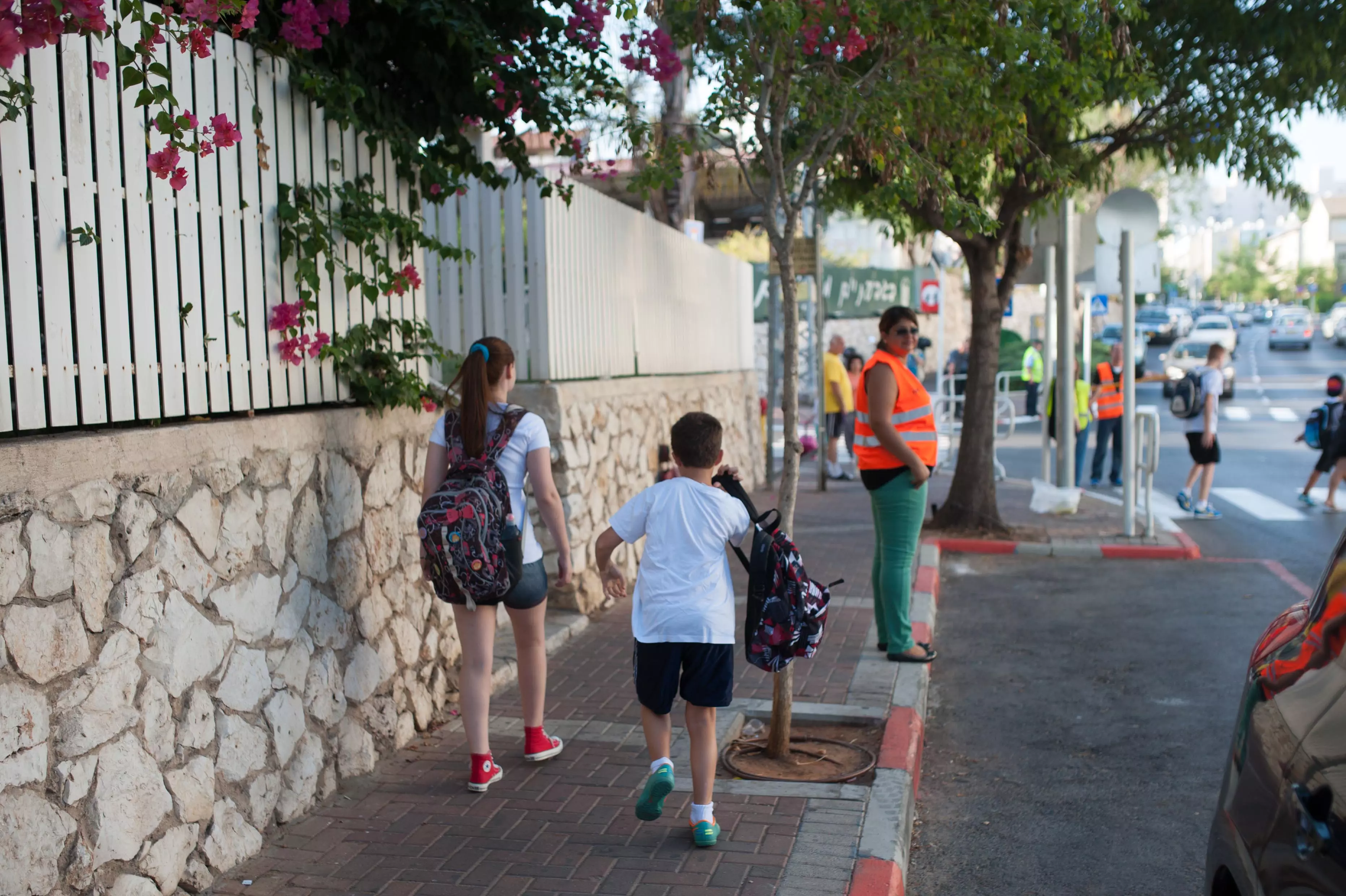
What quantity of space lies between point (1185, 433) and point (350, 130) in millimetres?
10428

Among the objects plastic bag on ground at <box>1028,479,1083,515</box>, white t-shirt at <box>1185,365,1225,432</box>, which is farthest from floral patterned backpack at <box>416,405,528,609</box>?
white t-shirt at <box>1185,365,1225,432</box>

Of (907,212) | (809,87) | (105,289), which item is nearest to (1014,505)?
(907,212)

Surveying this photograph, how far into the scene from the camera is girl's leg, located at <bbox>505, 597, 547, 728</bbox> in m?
4.98

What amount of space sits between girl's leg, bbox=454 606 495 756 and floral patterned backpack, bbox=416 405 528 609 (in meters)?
0.07

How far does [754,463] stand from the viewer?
51.0 feet

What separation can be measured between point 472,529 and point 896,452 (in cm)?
272

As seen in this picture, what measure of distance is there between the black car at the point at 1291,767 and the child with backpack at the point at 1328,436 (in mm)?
12054

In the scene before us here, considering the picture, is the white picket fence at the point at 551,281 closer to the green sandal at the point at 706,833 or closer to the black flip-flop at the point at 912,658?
the black flip-flop at the point at 912,658

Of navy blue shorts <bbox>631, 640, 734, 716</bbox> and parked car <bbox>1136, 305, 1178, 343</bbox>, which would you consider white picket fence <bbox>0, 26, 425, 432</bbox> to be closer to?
navy blue shorts <bbox>631, 640, 734, 716</bbox>

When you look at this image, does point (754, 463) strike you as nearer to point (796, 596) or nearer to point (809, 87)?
point (809, 87)

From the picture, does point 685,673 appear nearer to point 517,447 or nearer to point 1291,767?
point 517,447

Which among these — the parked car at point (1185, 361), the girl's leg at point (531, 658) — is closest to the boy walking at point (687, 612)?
the girl's leg at point (531, 658)

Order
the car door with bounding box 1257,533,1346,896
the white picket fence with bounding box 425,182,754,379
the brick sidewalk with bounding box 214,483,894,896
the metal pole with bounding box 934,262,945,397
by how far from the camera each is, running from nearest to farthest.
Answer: the car door with bounding box 1257,533,1346,896 < the brick sidewalk with bounding box 214,483,894,896 < the white picket fence with bounding box 425,182,754,379 < the metal pole with bounding box 934,262,945,397

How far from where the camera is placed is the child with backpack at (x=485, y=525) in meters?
4.52
